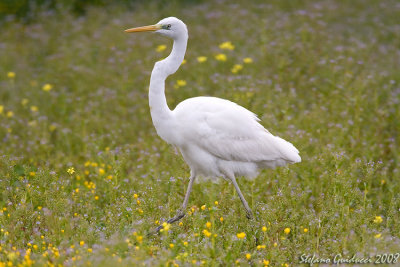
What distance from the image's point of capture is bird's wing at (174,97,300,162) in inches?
179

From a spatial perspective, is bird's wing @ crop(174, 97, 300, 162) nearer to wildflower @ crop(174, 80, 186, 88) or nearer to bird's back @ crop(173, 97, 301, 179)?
bird's back @ crop(173, 97, 301, 179)

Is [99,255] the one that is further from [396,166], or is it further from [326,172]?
[396,166]

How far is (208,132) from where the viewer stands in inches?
180

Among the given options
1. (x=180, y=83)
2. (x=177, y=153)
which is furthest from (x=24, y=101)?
(x=177, y=153)

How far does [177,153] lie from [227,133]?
2.71 feet

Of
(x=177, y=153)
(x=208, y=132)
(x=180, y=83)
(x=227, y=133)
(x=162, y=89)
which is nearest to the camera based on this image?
(x=162, y=89)

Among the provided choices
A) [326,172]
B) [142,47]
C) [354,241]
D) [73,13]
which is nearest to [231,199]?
[326,172]

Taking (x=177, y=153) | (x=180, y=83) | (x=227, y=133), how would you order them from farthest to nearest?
(x=180, y=83), (x=177, y=153), (x=227, y=133)

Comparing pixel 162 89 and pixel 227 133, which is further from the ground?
pixel 162 89

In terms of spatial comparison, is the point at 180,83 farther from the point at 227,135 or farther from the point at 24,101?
the point at 227,135

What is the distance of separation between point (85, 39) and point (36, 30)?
1.47m

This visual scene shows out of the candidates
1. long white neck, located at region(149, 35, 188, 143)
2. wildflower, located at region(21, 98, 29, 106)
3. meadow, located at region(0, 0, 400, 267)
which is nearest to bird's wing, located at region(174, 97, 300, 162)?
long white neck, located at region(149, 35, 188, 143)

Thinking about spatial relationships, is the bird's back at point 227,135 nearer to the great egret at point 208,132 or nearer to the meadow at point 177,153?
the great egret at point 208,132

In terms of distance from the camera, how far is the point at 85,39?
29.1 ft
